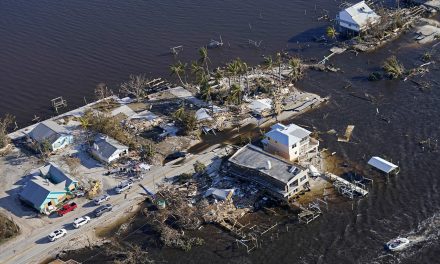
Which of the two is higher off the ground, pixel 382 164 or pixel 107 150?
pixel 107 150

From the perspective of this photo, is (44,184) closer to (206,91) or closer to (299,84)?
(206,91)

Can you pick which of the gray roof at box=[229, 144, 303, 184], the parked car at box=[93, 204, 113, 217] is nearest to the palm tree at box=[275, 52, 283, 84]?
the gray roof at box=[229, 144, 303, 184]

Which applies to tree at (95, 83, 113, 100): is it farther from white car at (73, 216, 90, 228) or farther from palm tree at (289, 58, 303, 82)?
palm tree at (289, 58, 303, 82)

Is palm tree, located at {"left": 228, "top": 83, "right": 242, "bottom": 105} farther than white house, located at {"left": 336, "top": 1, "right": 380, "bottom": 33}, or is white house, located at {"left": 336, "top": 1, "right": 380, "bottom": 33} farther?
white house, located at {"left": 336, "top": 1, "right": 380, "bottom": 33}

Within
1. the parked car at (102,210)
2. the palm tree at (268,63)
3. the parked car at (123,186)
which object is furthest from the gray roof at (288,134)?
the parked car at (102,210)

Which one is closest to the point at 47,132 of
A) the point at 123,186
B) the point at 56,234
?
the point at 123,186

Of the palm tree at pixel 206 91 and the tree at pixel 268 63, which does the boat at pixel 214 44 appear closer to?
the tree at pixel 268 63
